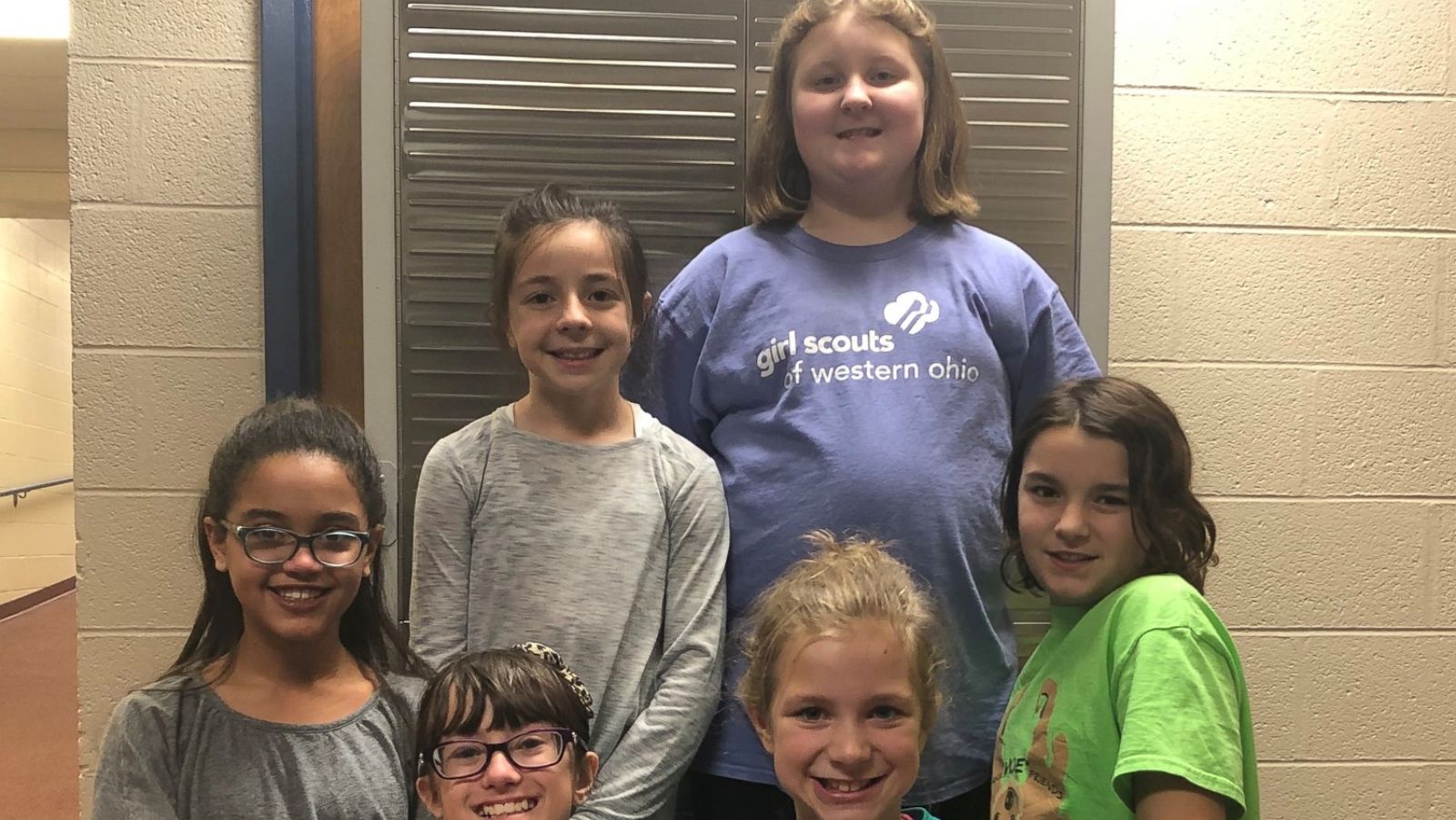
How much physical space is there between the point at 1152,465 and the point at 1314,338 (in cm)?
93

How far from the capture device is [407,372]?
150 centimetres

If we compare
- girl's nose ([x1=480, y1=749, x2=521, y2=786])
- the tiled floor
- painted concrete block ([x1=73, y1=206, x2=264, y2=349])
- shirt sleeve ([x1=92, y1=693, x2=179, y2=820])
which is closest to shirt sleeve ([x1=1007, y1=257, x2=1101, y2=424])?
girl's nose ([x1=480, y1=749, x2=521, y2=786])

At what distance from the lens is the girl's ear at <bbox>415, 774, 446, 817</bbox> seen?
3.81 ft

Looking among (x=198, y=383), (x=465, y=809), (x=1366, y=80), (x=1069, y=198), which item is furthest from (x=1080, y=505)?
(x=198, y=383)

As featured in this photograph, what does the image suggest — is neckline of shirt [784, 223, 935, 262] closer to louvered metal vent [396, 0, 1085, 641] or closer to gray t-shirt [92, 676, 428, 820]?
louvered metal vent [396, 0, 1085, 641]

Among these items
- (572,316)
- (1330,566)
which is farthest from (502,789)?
(1330,566)

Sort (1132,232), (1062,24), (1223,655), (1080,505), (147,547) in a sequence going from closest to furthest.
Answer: (1223,655)
(1080,505)
(1062,24)
(147,547)
(1132,232)

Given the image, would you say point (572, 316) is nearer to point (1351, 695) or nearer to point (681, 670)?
point (681, 670)

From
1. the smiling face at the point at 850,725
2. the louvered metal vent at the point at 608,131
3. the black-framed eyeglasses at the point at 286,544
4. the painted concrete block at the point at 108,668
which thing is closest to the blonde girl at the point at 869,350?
the louvered metal vent at the point at 608,131

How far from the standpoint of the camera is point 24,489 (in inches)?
222

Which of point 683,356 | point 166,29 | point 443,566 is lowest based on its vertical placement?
point 443,566

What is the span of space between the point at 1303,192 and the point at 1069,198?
61 centimetres

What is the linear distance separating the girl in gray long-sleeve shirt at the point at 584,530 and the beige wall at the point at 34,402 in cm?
519

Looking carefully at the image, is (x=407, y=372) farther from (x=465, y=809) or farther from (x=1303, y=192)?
(x=1303, y=192)
